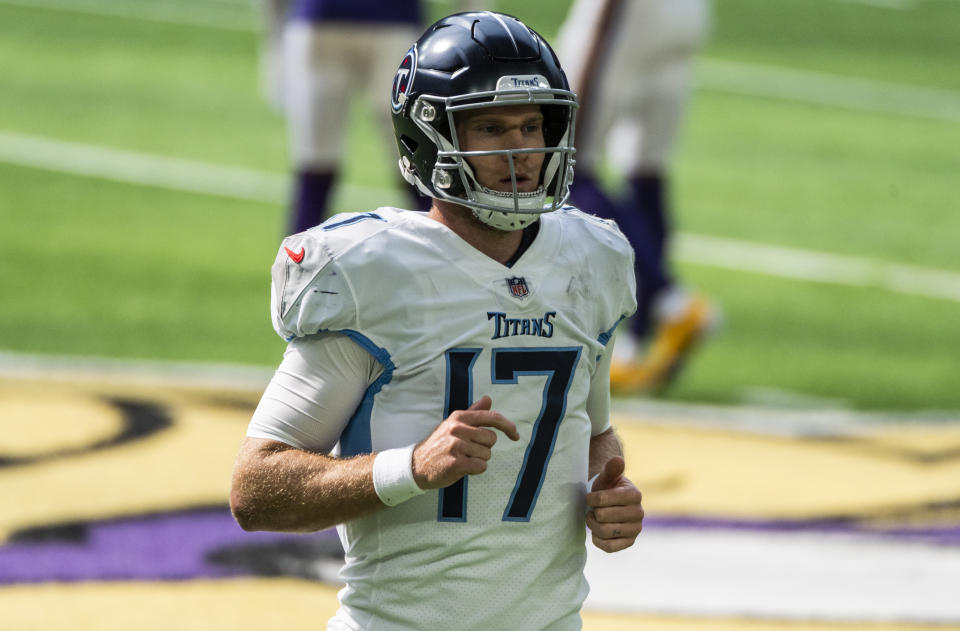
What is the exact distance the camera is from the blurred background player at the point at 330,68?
22.9ft

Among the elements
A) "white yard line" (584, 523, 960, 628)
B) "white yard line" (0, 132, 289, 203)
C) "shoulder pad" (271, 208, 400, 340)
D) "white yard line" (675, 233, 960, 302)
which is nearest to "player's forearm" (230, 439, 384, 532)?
"shoulder pad" (271, 208, 400, 340)

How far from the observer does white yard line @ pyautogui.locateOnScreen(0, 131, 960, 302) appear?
9.94 metres

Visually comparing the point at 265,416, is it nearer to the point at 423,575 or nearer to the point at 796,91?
the point at 423,575

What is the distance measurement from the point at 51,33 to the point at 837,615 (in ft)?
47.1

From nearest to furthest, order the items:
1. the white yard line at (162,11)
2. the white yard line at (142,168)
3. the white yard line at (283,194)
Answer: the white yard line at (283,194), the white yard line at (142,168), the white yard line at (162,11)

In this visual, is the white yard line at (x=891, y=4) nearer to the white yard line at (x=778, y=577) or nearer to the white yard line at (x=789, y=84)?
the white yard line at (x=789, y=84)

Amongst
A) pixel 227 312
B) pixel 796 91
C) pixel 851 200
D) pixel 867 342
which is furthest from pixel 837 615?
pixel 796 91

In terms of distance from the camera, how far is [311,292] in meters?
2.93

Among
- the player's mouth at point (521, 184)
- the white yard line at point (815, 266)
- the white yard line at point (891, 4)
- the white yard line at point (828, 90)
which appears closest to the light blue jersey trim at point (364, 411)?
the player's mouth at point (521, 184)

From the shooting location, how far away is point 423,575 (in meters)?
3.00

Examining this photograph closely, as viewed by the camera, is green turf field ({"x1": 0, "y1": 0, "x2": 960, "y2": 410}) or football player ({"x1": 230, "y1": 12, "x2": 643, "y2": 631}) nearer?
football player ({"x1": 230, "y1": 12, "x2": 643, "y2": 631})

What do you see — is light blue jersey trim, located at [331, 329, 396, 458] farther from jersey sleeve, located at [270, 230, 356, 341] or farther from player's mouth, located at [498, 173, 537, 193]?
player's mouth, located at [498, 173, 537, 193]

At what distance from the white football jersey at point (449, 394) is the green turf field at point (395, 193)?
14.9ft

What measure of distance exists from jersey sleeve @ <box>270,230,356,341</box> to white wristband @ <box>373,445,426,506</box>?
252 mm
